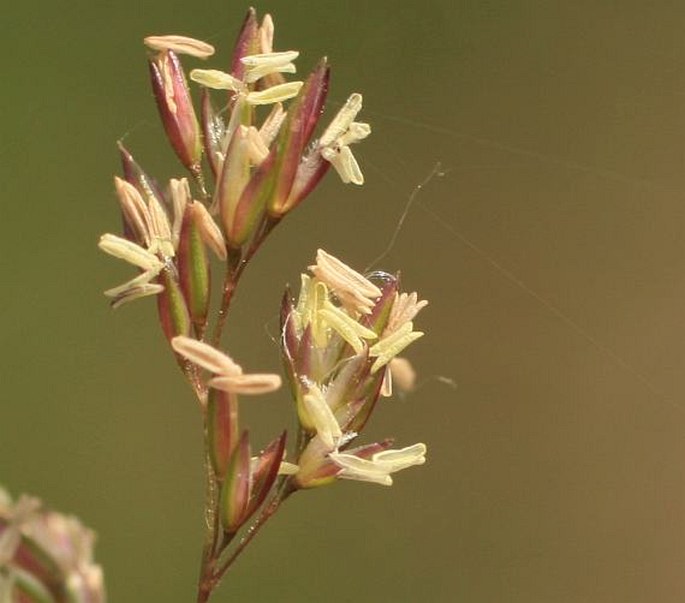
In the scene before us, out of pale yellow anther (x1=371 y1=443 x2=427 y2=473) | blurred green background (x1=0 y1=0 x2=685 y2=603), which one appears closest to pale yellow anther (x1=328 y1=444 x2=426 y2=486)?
pale yellow anther (x1=371 y1=443 x2=427 y2=473)

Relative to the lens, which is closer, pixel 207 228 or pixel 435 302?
pixel 207 228

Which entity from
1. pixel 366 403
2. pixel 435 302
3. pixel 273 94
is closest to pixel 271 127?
pixel 273 94

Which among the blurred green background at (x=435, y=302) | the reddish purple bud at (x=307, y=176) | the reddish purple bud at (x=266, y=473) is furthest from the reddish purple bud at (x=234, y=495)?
the blurred green background at (x=435, y=302)

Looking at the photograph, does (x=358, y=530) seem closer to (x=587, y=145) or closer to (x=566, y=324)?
(x=566, y=324)

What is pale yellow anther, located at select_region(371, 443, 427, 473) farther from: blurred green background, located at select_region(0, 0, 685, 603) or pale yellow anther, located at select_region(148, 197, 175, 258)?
blurred green background, located at select_region(0, 0, 685, 603)

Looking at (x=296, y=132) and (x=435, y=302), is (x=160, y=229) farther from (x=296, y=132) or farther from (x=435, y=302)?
(x=435, y=302)

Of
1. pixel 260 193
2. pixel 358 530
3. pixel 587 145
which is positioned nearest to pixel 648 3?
pixel 587 145
